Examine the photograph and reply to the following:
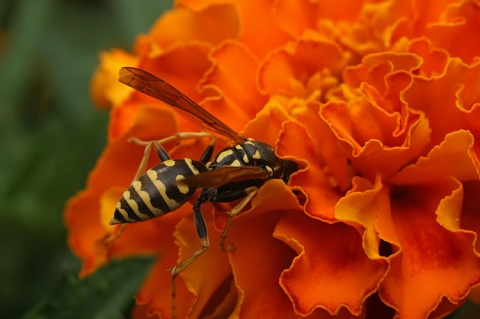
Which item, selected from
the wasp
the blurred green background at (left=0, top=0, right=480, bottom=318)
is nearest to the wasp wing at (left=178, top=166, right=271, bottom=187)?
the wasp

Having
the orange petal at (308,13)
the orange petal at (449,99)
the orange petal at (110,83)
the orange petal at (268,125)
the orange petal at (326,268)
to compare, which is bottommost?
the orange petal at (326,268)

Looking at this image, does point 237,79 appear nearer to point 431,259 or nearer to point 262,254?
point 262,254

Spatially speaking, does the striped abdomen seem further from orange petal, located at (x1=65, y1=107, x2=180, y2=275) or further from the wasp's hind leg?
orange petal, located at (x1=65, y1=107, x2=180, y2=275)

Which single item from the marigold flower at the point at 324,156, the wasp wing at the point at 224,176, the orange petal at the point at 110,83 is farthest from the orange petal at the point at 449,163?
the orange petal at the point at 110,83

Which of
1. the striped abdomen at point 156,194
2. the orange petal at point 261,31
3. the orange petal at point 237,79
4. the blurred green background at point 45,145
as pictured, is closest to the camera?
the striped abdomen at point 156,194

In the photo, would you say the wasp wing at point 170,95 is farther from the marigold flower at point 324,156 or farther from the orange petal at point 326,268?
the orange petal at point 326,268

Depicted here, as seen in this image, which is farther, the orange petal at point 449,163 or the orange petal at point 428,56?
the orange petal at point 428,56

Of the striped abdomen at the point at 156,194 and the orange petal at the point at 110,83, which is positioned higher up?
the orange petal at the point at 110,83

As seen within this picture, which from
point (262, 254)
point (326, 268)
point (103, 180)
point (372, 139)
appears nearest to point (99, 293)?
point (103, 180)
